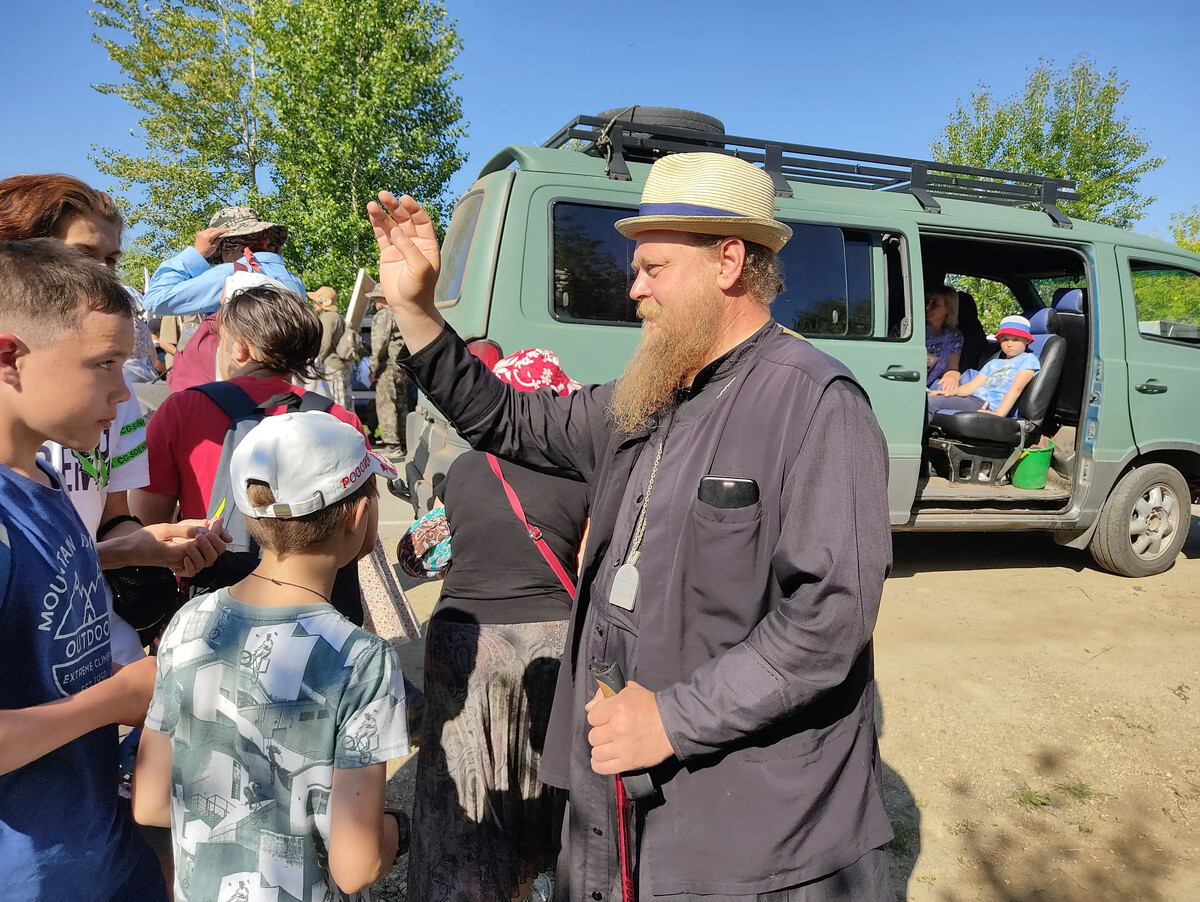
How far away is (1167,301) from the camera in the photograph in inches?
277

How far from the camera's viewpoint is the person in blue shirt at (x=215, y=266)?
3660mm

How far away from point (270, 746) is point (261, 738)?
21 mm

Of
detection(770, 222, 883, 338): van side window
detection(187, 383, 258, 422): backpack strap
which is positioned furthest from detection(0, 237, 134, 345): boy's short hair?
detection(770, 222, 883, 338): van side window

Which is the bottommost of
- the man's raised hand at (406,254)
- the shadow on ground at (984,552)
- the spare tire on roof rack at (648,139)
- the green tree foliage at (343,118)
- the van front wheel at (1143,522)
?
the shadow on ground at (984,552)

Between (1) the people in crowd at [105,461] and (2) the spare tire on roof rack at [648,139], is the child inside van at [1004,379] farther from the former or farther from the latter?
(1) the people in crowd at [105,461]

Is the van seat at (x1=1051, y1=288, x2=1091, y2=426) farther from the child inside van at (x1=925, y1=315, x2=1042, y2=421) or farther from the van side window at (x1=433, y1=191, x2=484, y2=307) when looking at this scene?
the van side window at (x1=433, y1=191, x2=484, y2=307)

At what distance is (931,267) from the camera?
7543 millimetres

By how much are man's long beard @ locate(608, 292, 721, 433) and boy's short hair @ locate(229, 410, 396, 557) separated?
0.63 metres

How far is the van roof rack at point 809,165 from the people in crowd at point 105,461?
3.14 meters

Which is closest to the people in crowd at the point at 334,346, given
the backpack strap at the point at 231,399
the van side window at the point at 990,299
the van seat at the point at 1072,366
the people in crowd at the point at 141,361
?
the people in crowd at the point at 141,361

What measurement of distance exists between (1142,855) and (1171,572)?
4083mm

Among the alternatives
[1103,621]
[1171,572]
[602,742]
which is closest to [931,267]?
[1171,572]

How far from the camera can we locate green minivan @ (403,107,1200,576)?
4.48 m

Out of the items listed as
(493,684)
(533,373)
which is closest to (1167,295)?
(533,373)
